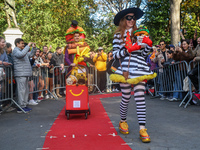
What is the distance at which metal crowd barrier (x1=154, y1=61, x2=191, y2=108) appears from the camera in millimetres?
7258

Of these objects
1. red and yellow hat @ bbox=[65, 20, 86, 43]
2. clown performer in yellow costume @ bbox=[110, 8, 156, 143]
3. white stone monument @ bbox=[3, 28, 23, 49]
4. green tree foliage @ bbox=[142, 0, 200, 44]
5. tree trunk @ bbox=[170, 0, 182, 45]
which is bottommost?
clown performer in yellow costume @ bbox=[110, 8, 156, 143]

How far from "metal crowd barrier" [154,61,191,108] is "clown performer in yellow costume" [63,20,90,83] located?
10.4ft

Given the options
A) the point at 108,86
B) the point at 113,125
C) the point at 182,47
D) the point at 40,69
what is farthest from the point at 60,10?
the point at 113,125

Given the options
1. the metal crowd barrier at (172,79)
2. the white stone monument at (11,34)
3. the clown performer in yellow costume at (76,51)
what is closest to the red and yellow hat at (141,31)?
the clown performer in yellow costume at (76,51)

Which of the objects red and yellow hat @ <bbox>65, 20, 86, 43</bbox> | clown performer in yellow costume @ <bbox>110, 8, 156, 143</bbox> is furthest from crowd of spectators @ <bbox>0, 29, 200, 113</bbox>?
red and yellow hat @ <bbox>65, 20, 86, 43</bbox>

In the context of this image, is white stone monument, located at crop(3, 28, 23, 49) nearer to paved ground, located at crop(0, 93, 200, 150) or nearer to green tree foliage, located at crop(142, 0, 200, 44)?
paved ground, located at crop(0, 93, 200, 150)

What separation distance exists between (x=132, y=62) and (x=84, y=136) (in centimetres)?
148

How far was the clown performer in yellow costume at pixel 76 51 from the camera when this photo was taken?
19.1ft

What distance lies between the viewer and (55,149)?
3232 mm

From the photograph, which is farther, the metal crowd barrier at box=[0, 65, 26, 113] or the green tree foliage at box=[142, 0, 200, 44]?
the green tree foliage at box=[142, 0, 200, 44]

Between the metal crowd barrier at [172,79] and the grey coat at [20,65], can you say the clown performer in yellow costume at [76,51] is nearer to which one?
the grey coat at [20,65]

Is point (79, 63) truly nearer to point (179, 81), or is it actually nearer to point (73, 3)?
point (179, 81)

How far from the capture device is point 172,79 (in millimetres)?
7953

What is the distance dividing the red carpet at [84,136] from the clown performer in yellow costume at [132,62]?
0.38 metres
